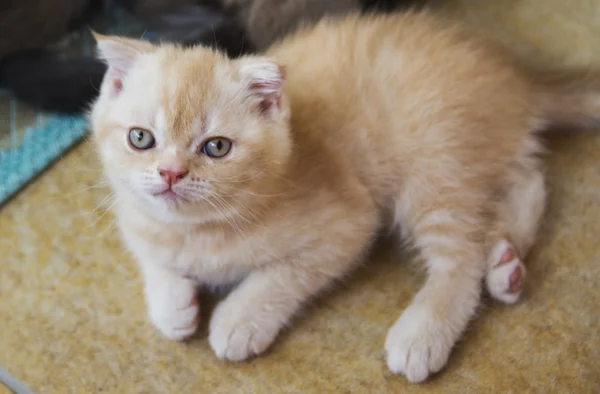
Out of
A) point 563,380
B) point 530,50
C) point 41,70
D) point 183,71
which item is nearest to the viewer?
point 183,71

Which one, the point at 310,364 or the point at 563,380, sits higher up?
the point at 563,380

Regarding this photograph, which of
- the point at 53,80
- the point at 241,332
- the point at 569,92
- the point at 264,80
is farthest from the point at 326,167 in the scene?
the point at 53,80

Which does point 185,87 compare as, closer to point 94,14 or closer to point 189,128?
point 189,128

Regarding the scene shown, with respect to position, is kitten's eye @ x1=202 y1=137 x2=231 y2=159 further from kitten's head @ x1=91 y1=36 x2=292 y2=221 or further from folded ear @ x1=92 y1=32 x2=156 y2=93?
folded ear @ x1=92 y1=32 x2=156 y2=93

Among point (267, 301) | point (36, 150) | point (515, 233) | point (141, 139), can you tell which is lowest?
point (36, 150)

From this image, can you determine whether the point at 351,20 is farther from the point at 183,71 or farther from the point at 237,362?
the point at 237,362

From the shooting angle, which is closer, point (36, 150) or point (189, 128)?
point (189, 128)

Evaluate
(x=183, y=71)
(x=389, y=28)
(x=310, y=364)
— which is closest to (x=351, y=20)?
(x=389, y=28)

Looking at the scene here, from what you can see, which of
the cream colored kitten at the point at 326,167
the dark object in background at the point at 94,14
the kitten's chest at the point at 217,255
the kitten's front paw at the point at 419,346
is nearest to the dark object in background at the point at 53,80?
the dark object in background at the point at 94,14
